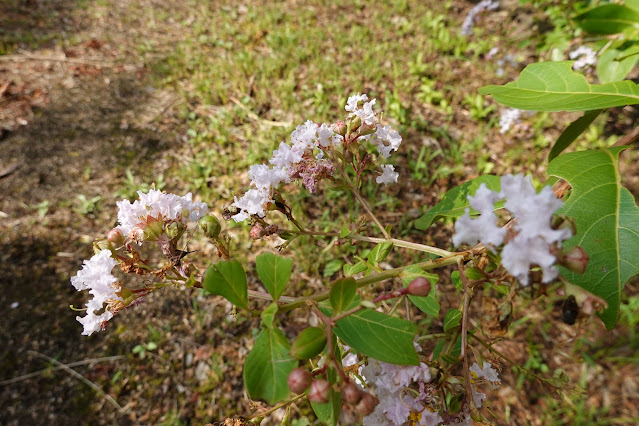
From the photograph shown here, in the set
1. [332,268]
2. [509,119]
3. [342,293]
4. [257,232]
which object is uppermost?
[342,293]

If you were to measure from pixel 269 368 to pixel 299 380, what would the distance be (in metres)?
0.07

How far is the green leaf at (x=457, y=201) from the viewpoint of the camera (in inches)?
42.7

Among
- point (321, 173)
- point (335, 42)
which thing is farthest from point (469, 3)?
point (321, 173)

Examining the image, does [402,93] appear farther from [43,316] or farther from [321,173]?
[43,316]

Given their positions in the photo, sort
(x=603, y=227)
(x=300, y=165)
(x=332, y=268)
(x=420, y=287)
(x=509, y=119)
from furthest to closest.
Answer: (x=509, y=119) < (x=332, y=268) < (x=300, y=165) < (x=603, y=227) < (x=420, y=287)

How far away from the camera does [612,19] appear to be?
170 centimetres

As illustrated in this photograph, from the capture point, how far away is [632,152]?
2.71 m

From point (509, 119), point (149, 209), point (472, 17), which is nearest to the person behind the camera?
point (149, 209)

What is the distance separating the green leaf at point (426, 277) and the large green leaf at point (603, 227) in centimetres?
25

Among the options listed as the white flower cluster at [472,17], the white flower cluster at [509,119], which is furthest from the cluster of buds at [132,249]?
the white flower cluster at [472,17]

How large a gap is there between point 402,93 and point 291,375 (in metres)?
2.87

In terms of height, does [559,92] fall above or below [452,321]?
above

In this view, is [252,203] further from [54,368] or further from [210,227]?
[54,368]

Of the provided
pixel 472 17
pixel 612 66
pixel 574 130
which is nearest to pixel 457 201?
pixel 574 130
